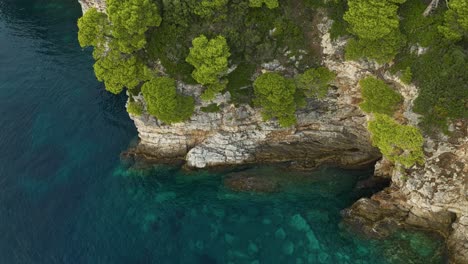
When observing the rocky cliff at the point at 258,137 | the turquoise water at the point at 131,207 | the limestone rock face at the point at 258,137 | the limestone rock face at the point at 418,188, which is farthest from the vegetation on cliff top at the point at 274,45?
the turquoise water at the point at 131,207

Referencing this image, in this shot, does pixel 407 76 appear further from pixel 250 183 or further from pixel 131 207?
pixel 131 207

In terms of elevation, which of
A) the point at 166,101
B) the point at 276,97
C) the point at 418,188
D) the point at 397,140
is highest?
the point at 397,140

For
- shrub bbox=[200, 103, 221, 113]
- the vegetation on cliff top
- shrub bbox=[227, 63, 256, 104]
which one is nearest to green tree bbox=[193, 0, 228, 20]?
the vegetation on cliff top

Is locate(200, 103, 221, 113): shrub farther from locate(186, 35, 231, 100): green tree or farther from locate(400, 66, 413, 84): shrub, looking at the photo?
locate(400, 66, 413, 84): shrub

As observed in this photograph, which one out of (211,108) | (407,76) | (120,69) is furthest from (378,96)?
(120,69)

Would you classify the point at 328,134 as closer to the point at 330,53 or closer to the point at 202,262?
the point at 330,53

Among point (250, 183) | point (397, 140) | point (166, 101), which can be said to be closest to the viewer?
point (397, 140)
